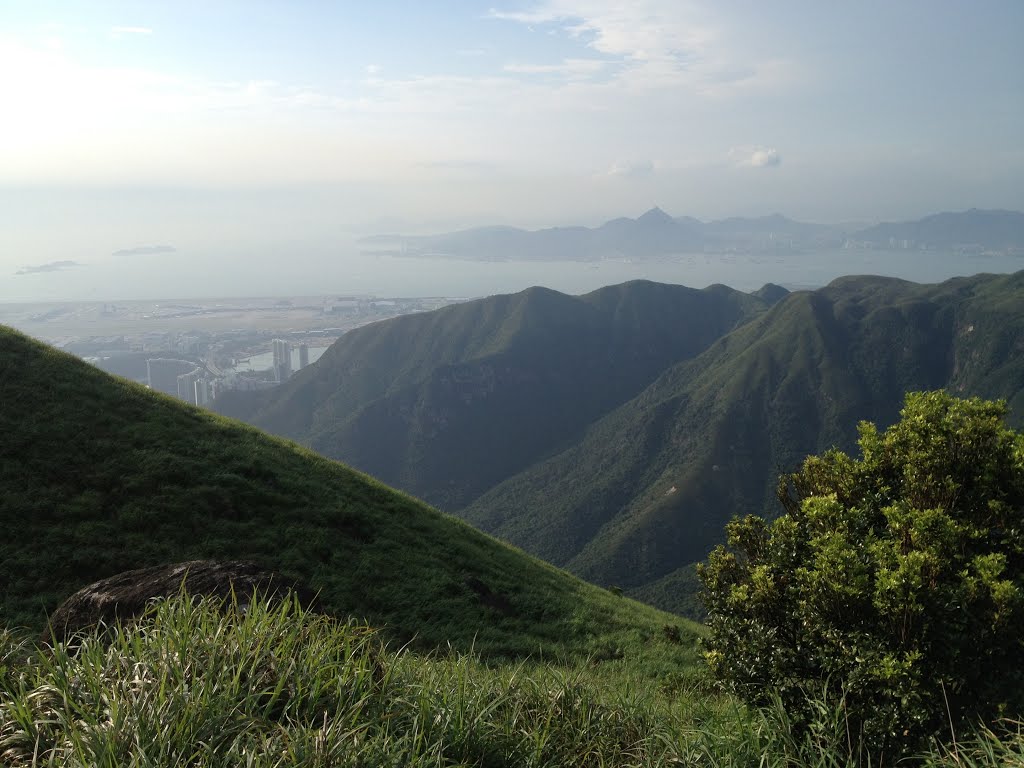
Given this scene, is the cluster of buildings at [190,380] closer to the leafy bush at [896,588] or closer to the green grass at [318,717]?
the green grass at [318,717]

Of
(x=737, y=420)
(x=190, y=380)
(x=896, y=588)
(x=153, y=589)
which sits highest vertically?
(x=896, y=588)

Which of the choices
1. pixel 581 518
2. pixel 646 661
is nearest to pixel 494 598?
pixel 646 661

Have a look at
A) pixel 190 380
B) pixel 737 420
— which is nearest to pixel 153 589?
pixel 737 420

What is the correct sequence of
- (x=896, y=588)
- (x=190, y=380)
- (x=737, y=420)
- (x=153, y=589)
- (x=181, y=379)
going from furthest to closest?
(x=737, y=420) < (x=190, y=380) < (x=181, y=379) < (x=153, y=589) < (x=896, y=588)

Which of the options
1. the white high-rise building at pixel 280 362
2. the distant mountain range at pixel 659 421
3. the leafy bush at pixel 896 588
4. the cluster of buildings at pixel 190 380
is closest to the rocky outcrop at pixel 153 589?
the leafy bush at pixel 896 588

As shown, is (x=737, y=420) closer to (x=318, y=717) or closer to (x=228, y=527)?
(x=228, y=527)

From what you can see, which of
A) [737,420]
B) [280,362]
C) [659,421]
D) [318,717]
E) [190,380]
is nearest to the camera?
[318,717]

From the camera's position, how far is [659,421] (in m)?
156

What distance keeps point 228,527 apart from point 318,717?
9605 mm

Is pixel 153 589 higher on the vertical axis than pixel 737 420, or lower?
higher

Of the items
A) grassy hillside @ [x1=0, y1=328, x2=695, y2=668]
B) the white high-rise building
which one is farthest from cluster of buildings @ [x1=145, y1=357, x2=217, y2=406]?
grassy hillside @ [x1=0, y1=328, x2=695, y2=668]

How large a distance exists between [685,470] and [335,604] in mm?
127274

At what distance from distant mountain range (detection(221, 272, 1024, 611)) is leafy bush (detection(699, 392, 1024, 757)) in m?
91.2

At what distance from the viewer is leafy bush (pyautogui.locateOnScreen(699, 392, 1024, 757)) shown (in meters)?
5.69
